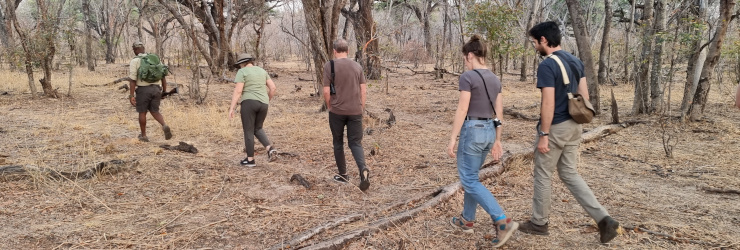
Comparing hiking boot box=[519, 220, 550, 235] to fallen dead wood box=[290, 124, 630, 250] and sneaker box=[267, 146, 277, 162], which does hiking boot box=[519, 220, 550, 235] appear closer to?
fallen dead wood box=[290, 124, 630, 250]

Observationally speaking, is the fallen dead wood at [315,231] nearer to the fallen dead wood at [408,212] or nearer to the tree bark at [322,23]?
the fallen dead wood at [408,212]

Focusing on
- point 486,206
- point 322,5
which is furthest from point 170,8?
point 486,206

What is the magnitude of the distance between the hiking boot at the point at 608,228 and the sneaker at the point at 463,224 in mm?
880

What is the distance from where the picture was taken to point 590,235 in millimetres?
3281

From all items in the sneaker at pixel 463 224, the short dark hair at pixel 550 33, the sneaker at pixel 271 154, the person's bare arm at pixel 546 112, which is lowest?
the sneaker at pixel 463 224

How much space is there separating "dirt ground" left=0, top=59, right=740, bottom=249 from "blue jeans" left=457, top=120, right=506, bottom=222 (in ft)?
1.32

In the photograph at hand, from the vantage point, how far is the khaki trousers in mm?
2945

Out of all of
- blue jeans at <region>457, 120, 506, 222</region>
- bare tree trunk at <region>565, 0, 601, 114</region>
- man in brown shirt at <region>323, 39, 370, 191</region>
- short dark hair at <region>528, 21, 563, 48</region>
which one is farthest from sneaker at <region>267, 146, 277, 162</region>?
bare tree trunk at <region>565, 0, 601, 114</region>

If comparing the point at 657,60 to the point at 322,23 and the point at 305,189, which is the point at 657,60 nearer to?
the point at 322,23

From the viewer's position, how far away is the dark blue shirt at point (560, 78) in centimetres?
284

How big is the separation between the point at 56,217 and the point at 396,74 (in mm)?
17421

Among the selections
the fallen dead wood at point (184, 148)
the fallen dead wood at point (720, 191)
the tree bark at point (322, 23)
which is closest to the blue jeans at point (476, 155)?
the fallen dead wood at point (720, 191)

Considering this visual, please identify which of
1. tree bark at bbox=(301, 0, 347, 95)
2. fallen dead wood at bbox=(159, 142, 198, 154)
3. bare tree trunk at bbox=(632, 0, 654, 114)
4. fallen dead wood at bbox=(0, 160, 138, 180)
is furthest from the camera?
tree bark at bbox=(301, 0, 347, 95)

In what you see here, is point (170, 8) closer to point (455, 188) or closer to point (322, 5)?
point (322, 5)
